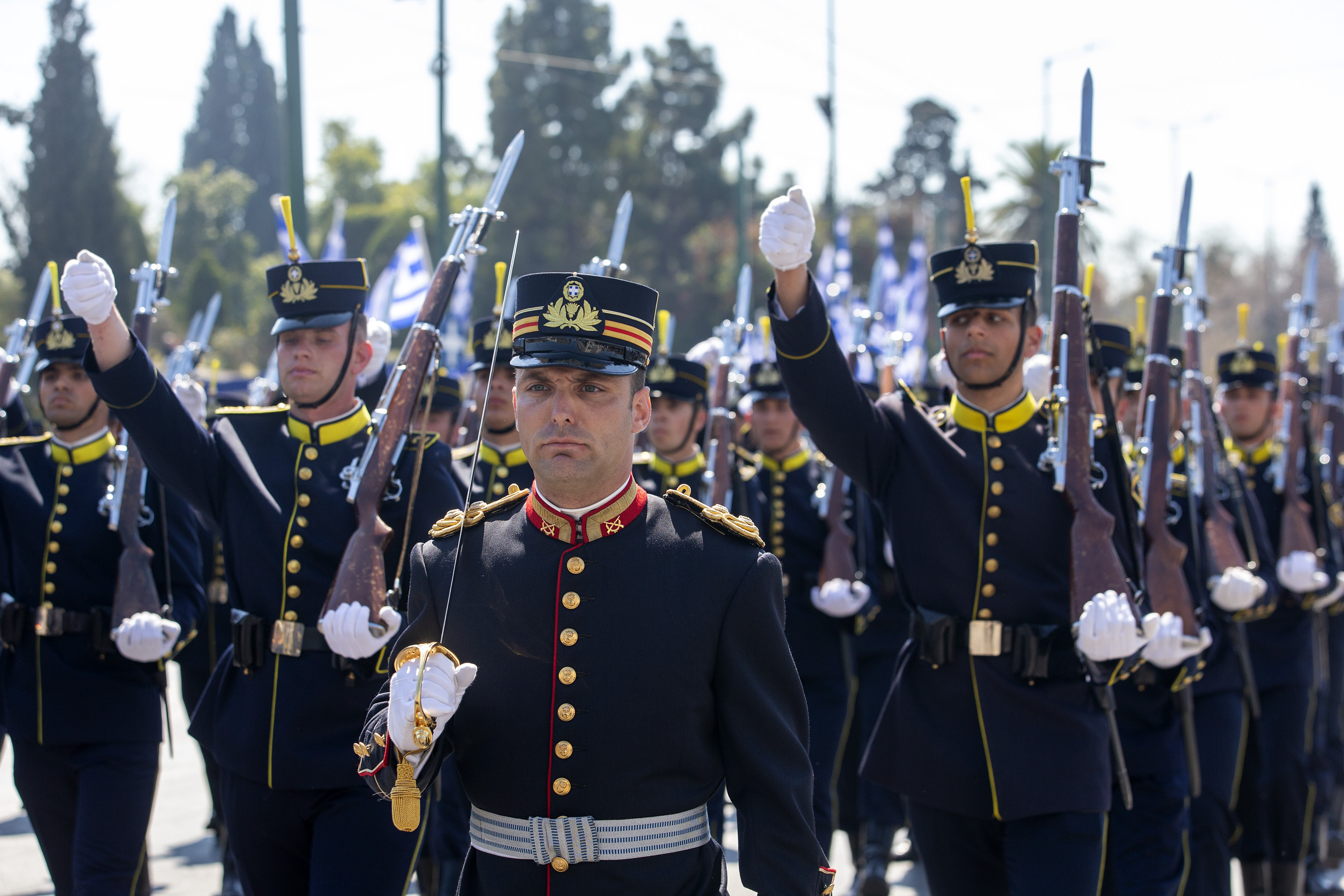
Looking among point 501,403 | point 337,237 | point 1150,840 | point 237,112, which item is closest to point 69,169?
point 337,237

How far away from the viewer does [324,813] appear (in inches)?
148

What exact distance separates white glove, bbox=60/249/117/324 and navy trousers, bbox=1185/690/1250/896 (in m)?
4.40

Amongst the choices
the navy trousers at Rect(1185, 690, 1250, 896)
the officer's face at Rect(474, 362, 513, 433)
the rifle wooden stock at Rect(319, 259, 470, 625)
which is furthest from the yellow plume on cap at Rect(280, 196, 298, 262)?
the navy trousers at Rect(1185, 690, 1250, 896)

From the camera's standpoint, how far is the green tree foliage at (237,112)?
2891 inches

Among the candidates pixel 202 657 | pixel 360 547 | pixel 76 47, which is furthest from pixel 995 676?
pixel 76 47

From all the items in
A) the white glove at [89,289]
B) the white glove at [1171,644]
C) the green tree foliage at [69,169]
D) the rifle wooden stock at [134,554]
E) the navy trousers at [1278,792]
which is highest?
the green tree foliage at [69,169]

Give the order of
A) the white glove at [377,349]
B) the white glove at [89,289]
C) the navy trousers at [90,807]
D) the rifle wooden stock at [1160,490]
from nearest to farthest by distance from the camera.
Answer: the white glove at [89,289] → the navy trousers at [90,807] → the rifle wooden stock at [1160,490] → the white glove at [377,349]

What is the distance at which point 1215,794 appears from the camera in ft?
17.7

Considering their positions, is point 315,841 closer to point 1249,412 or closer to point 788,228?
point 788,228

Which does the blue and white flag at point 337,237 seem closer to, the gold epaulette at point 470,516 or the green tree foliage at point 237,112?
the gold epaulette at point 470,516

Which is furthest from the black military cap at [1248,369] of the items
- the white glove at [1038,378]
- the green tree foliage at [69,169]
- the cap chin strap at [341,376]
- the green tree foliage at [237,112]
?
the green tree foliage at [237,112]

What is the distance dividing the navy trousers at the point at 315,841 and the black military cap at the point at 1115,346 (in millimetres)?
3957

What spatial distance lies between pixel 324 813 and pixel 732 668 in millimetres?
1714

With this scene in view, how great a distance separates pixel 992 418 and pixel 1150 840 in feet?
5.99
